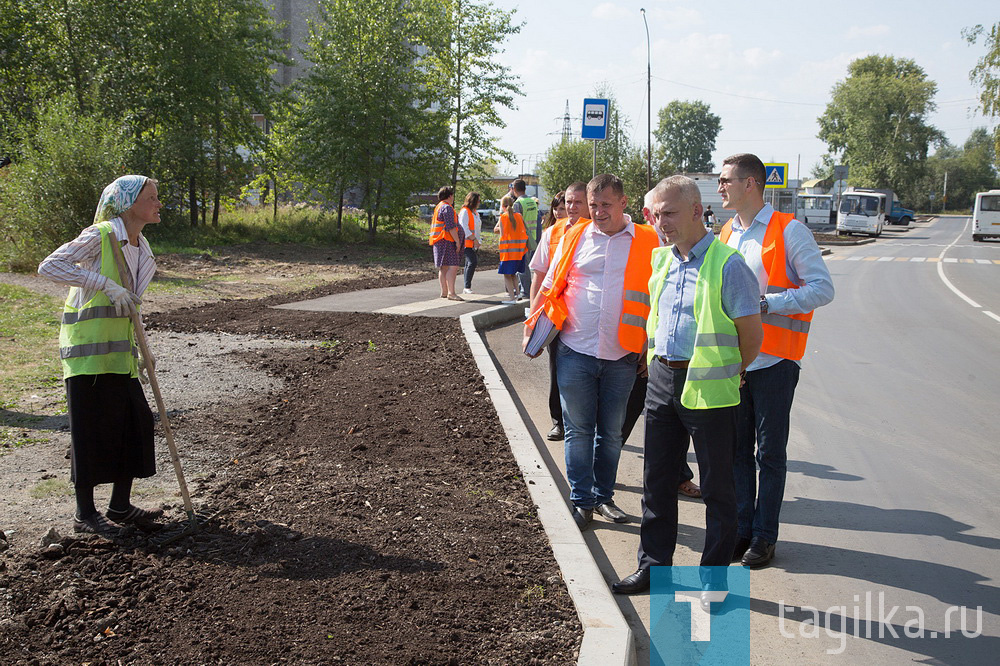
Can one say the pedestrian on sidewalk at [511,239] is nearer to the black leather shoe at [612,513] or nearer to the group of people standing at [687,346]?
the group of people standing at [687,346]

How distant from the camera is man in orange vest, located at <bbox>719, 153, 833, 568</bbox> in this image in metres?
4.35

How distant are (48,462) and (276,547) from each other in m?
2.29

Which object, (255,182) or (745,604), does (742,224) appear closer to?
(745,604)

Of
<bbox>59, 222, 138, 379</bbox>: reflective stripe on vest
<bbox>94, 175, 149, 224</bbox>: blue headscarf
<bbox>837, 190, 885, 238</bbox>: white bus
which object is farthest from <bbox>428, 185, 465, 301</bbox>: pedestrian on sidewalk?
<bbox>837, 190, 885, 238</bbox>: white bus

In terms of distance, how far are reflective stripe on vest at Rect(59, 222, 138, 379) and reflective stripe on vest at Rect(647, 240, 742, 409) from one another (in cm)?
278

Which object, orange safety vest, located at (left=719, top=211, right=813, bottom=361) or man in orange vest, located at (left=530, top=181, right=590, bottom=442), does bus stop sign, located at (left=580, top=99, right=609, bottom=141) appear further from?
orange safety vest, located at (left=719, top=211, right=813, bottom=361)

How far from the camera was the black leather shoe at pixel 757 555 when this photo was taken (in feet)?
14.6

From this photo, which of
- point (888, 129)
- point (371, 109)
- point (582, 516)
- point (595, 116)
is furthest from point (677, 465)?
point (888, 129)

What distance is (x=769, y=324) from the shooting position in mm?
4391

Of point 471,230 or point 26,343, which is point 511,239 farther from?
point 26,343

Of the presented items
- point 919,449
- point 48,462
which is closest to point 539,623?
point 48,462

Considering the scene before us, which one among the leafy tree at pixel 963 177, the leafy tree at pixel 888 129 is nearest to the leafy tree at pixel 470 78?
the leafy tree at pixel 888 129

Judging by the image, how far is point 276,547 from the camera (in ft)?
13.7

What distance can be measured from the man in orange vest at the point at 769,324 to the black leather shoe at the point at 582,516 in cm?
88
